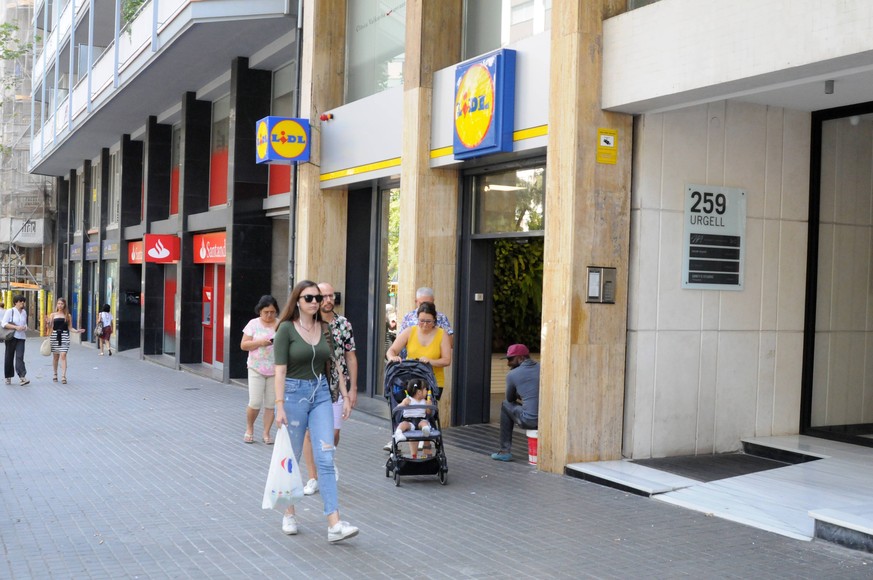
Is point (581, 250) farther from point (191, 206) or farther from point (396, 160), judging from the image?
point (191, 206)

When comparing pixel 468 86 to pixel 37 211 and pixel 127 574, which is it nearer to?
pixel 127 574

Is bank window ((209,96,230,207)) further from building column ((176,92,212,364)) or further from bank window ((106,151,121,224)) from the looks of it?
bank window ((106,151,121,224))

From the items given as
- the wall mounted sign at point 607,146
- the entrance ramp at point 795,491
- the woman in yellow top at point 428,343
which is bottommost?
the entrance ramp at point 795,491

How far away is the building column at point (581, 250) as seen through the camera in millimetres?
9242

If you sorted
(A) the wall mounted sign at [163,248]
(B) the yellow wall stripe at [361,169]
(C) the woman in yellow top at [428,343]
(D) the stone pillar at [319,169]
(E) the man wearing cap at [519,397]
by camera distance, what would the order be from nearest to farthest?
(C) the woman in yellow top at [428,343], (E) the man wearing cap at [519,397], (B) the yellow wall stripe at [361,169], (D) the stone pillar at [319,169], (A) the wall mounted sign at [163,248]

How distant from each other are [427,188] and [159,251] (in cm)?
1222

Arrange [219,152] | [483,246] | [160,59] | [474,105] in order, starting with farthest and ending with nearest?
1. [219,152]
2. [160,59]
3. [483,246]
4. [474,105]

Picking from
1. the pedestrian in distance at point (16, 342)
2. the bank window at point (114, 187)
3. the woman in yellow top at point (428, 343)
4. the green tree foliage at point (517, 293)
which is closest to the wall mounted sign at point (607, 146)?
the woman in yellow top at point (428, 343)

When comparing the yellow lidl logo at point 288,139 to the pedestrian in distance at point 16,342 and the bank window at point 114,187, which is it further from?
the bank window at point 114,187

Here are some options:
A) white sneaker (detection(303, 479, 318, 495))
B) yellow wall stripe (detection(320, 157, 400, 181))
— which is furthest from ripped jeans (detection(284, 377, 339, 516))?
yellow wall stripe (detection(320, 157, 400, 181))

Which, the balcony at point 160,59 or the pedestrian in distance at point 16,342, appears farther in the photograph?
the pedestrian in distance at point 16,342

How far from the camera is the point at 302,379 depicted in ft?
22.4

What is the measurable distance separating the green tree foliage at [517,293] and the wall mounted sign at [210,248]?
5.38 m

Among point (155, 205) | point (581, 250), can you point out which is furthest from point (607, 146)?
point (155, 205)
